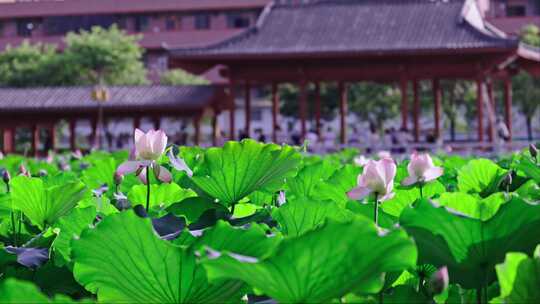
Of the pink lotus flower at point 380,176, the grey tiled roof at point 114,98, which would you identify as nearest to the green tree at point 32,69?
the grey tiled roof at point 114,98

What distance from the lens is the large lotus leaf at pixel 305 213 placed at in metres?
1.42

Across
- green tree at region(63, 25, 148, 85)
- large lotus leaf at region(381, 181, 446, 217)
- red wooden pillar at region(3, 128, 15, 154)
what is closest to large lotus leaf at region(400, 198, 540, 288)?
large lotus leaf at region(381, 181, 446, 217)

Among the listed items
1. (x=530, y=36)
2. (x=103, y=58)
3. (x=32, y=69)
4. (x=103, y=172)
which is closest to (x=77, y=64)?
(x=103, y=58)

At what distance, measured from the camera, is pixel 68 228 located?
136 cm

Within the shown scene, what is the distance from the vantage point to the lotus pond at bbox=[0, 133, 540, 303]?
3.04ft

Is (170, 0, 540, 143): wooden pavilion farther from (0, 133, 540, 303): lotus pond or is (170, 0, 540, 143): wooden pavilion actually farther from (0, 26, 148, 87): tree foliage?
(0, 133, 540, 303): lotus pond

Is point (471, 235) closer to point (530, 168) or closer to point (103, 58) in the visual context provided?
point (530, 168)

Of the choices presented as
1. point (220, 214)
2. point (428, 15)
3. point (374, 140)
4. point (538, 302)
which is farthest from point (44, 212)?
point (428, 15)

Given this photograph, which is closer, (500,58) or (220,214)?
(220,214)

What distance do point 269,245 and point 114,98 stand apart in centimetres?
2168

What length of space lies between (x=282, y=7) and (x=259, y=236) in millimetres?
20963

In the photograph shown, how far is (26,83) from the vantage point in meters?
31.4

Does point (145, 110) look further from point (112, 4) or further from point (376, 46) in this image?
point (112, 4)

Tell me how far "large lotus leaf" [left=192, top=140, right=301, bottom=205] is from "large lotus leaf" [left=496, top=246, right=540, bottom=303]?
2.22 feet
